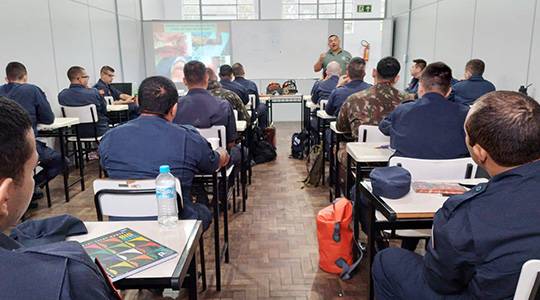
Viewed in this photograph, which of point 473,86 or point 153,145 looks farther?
point 473,86

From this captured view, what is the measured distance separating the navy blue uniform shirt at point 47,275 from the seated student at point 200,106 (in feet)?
8.41

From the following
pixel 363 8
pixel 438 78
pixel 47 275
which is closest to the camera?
pixel 47 275

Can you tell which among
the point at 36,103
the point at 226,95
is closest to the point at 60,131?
the point at 36,103

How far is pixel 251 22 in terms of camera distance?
8.41 metres

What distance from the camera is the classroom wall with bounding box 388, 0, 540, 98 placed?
4.03m

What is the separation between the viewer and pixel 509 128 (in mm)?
1225

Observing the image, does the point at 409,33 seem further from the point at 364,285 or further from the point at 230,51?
the point at 364,285

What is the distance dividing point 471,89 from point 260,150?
267 cm

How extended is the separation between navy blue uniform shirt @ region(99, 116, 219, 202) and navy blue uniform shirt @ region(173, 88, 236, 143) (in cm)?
126

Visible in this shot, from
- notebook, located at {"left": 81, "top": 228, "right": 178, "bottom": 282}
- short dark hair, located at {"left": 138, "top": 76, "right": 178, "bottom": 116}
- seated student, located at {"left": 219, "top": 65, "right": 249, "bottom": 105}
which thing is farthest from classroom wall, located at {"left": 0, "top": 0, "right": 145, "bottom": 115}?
notebook, located at {"left": 81, "top": 228, "right": 178, "bottom": 282}

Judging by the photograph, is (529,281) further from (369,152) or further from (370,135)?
(370,135)

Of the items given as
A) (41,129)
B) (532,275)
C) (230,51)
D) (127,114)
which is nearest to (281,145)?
(127,114)

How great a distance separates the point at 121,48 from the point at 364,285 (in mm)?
6679

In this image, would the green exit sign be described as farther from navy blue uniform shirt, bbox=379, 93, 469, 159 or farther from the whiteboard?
navy blue uniform shirt, bbox=379, 93, 469, 159
